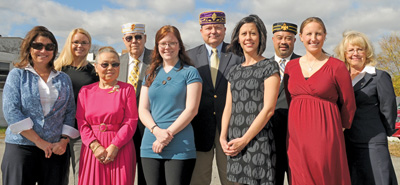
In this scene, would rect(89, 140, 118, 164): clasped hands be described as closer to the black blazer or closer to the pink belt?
the pink belt

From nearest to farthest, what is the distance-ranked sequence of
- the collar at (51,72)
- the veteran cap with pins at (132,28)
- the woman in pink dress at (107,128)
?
the woman in pink dress at (107,128)
the collar at (51,72)
the veteran cap with pins at (132,28)

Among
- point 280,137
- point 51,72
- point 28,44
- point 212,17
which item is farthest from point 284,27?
point 28,44

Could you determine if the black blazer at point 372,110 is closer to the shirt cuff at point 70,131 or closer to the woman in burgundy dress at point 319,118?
the woman in burgundy dress at point 319,118

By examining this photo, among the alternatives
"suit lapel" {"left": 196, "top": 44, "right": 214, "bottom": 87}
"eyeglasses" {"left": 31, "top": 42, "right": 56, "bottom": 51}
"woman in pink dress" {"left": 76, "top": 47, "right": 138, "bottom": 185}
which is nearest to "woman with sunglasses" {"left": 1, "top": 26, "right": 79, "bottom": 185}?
"eyeglasses" {"left": 31, "top": 42, "right": 56, "bottom": 51}

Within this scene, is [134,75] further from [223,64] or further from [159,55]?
[223,64]

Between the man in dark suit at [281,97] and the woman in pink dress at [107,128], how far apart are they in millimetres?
1545

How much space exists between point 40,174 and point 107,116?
35.2 inches

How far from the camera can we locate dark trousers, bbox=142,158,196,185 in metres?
3.12

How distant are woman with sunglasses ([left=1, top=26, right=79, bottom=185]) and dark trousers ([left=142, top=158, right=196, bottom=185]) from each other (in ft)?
3.15

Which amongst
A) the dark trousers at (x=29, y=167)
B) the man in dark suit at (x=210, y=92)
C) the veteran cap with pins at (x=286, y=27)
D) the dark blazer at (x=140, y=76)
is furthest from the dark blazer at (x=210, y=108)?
the dark trousers at (x=29, y=167)

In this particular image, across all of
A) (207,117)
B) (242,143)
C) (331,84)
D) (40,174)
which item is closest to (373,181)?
(331,84)

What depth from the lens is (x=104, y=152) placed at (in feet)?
10.7

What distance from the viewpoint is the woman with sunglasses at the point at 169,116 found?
3.15 m

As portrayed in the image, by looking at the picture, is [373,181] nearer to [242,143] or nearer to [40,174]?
[242,143]
